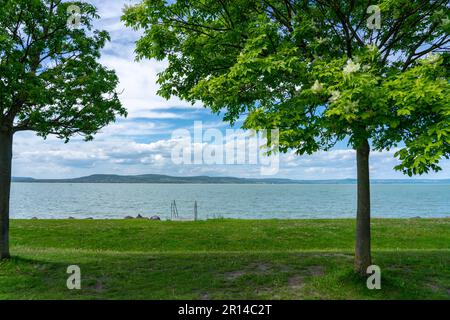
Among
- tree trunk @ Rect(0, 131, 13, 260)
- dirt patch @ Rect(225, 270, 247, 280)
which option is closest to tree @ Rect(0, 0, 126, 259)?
tree trunk @ Rect(0, 131, 13, 260)

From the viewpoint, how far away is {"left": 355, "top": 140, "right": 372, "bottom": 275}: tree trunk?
40.3 feet

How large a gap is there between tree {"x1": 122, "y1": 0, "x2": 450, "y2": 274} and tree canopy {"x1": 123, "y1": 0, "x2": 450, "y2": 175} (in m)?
0.03

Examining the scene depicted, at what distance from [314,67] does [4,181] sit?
14.0 m

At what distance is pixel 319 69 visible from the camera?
9.55m

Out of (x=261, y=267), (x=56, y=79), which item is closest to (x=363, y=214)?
(x=261, y=267)

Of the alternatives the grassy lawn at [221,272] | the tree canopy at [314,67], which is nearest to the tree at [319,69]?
the tree canopy at [314,67]

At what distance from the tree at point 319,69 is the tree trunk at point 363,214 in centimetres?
3

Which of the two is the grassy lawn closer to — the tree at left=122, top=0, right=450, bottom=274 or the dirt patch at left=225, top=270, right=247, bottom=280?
the dirt patch at left=225, top=270, right=247, bottom=280

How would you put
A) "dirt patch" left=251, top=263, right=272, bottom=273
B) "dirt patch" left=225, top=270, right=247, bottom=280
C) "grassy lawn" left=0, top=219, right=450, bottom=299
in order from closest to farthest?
1. "grassy lawn" left=0, top=219, right=450, bottom=299
2. "dirt patch" left=225, top=270, right=247, bottom=280
3. "dirt patch" left=251, top=263, right=272, bottom=273

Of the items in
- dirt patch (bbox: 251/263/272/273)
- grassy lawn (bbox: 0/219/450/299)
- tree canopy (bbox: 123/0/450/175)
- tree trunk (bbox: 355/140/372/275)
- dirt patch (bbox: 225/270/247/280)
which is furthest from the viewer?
dirt patch (bbox: 251/263/272/273)

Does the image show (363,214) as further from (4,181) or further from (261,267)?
(4,181)
